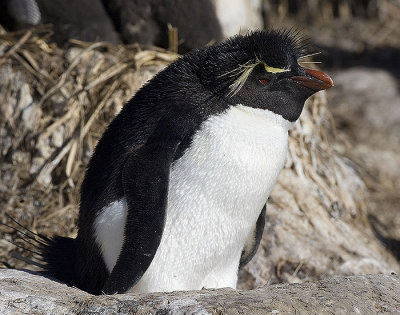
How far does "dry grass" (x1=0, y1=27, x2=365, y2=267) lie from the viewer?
12.8ft

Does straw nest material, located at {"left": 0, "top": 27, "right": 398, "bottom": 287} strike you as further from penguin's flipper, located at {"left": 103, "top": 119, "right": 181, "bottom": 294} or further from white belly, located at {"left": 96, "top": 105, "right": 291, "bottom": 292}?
penguin's flipper, located at {"left": 103, "top": 119, "right": 181, "bottom": 294}

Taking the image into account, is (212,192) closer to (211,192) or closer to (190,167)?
(211,192)

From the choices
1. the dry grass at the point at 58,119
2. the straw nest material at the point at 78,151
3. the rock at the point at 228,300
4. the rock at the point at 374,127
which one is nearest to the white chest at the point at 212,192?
the rock at the point at 228,300

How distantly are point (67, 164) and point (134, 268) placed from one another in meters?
1.61

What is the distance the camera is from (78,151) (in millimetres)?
4000

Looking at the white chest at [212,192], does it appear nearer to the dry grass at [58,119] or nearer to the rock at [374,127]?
the dry grass at [58,119]

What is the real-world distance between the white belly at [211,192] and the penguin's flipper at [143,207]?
0.33 feet

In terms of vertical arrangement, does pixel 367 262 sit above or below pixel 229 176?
below

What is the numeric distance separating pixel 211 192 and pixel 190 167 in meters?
0.11

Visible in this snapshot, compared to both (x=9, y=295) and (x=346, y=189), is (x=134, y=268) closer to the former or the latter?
(x=9, y=295)

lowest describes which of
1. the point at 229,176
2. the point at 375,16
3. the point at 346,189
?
the point at 375,16

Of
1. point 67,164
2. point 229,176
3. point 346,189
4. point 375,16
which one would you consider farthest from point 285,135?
point 375,16

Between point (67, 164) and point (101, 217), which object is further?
point (67, 164)

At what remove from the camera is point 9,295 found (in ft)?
7.27
